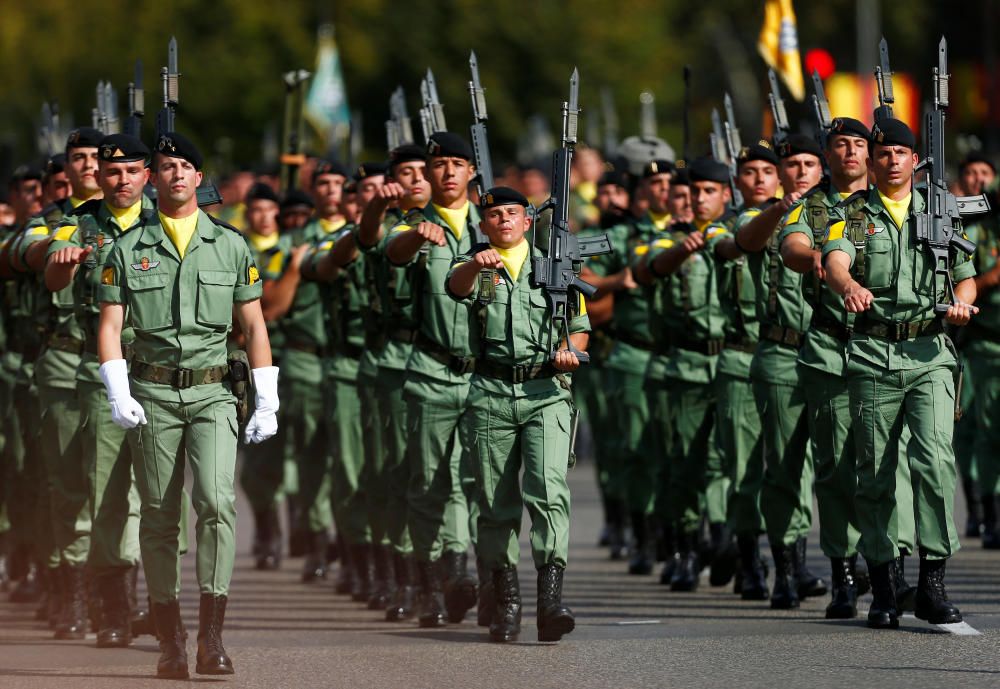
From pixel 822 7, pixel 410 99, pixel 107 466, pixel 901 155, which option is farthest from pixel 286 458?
pixel 822 7

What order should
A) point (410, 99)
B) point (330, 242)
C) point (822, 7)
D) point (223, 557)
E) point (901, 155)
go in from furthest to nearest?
point (822, 7) → point (410, 99) → point (330, 242) → point (901, 155) → point (223, 557)

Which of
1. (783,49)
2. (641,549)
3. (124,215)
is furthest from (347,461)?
(783,49)

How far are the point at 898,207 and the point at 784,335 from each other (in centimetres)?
141

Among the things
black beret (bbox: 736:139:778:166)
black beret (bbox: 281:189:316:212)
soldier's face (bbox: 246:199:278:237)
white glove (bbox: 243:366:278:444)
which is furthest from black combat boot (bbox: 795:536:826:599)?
soldier's face (bbox: 246:199:278:237)

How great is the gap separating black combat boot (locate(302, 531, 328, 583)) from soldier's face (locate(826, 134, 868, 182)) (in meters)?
4.84

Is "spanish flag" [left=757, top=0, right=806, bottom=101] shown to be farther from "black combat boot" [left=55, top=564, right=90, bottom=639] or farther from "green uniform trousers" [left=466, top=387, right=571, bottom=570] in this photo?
"black combat boot" [left=55, top=564, right=90, bottom=639]

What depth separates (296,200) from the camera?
51.7ft

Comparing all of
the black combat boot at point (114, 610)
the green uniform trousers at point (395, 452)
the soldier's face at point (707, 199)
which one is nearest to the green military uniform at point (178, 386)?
the black combat boot at point (114, 610)

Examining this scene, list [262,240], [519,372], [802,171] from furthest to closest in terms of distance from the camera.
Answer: [262,240], [802,171], [519,372]

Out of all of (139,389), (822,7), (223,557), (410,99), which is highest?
(822,7)

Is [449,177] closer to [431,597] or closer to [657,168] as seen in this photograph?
[431,597]

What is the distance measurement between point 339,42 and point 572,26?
14.6 ft

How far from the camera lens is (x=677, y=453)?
13.9 meters

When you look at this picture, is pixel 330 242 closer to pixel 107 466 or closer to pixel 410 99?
pixel 107 466
